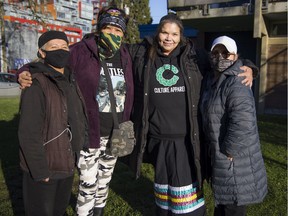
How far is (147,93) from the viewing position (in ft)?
9.07

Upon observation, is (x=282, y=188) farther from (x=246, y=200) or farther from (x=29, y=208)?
(x=29, y=208)

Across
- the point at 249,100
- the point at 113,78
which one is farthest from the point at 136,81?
the point at 249,100

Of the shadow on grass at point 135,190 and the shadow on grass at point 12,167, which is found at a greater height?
the shadow on grass at point 12,167

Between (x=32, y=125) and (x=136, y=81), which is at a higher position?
(x=136, y=81)

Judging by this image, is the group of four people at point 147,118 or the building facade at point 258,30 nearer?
the group of four people at point 147,118

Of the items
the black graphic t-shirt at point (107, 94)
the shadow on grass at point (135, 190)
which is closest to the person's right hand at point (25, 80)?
the black graphic t-shirt at point (107, 94)

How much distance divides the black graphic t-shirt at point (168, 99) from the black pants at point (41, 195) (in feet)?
2.97

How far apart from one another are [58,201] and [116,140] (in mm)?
694

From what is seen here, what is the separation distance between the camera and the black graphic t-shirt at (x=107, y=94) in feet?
9.40

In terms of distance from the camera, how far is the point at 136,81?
2953 millimetres

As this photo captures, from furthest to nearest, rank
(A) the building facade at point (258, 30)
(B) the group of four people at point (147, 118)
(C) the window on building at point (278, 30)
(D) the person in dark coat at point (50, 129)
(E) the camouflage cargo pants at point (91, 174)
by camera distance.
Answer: (C) the window on building at point (278, 30), (A) the building facade at point (258, 30), (E) the camouflage cargo pants at point (91, 174), (B) the group of four people at point (147, 118), (D) the person in dark coat at point (50, 129)

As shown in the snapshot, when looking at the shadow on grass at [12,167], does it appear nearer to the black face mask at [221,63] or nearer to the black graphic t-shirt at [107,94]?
the black graphic t-shirt at [107,94]

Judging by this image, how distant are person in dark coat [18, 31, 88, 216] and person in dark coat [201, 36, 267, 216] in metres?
1.06

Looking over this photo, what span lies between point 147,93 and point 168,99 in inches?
7.3
